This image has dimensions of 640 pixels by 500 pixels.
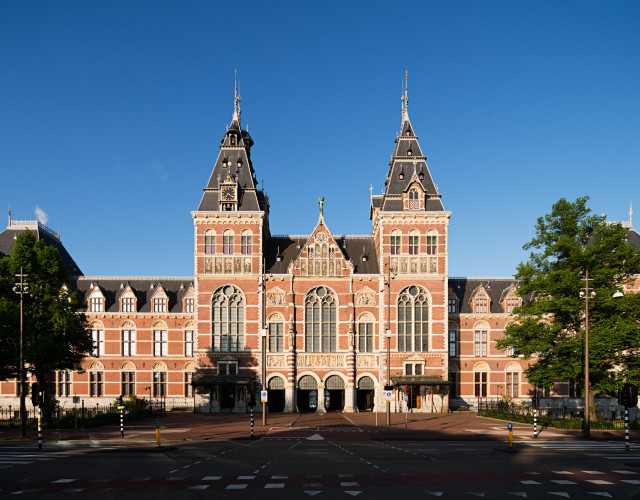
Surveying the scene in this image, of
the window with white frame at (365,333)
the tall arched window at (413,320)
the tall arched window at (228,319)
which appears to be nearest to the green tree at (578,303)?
the tall arched window at (413,320)

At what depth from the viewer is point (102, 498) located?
709 inches

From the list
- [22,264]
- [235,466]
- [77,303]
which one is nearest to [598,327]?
[235,466]

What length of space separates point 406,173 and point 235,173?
1826 cm

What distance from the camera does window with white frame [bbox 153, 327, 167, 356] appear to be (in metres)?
62.2

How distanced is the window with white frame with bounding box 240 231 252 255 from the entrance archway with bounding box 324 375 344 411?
15.3 meters

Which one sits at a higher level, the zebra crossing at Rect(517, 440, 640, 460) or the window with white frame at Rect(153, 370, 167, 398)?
the zebra crossing at Rect(517, 440, 640, 460)

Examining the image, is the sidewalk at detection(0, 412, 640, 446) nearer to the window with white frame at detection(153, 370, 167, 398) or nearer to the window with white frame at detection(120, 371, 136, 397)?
the window with white frame at detection(153, 370, 167, 398)

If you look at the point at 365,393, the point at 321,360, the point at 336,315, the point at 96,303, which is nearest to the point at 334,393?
the point at 365,393

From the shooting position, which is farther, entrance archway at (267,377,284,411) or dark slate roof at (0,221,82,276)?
dark slate roof at (0,221,82,276)

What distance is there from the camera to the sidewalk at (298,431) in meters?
33.4

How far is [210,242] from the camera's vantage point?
188 ft

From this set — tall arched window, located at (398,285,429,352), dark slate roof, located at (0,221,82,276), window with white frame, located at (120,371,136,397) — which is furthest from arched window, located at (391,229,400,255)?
dark slate roof, located at (0,221,82,276)

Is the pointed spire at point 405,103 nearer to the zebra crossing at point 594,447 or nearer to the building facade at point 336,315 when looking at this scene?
the building facade at point 336,315

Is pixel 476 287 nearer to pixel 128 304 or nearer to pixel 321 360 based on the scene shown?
pixel 321 360
